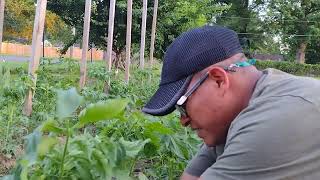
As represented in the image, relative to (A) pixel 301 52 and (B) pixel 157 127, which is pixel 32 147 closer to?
(B) pixel 157 127

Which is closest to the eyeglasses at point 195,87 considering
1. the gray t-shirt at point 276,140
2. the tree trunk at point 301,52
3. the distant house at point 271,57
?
the gray t-shirt at point 276,140

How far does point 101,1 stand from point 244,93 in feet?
50.4

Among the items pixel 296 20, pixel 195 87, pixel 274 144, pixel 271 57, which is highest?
pixel 296 20

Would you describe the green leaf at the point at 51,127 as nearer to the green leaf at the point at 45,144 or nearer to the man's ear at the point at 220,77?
the green leaf at the point at 45,144

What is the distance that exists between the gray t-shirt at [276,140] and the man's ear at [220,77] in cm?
12

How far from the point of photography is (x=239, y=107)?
5.42ft

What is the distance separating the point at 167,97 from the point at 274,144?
395 millimetres

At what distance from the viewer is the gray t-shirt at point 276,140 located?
1436 millimetres

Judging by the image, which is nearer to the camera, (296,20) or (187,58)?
(187,58)

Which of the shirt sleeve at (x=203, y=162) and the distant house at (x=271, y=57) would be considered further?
the distant house at (x=271, y=57)

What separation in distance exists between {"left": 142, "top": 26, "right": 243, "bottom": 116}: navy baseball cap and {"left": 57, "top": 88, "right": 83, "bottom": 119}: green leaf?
25 cm

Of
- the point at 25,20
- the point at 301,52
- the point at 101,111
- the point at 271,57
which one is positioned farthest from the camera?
the point at 271,57

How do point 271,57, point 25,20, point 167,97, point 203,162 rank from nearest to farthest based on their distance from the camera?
point 167,97 < point 203,162 < point 25,20 < point 271,57

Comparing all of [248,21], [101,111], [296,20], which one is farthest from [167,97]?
[248,21]
